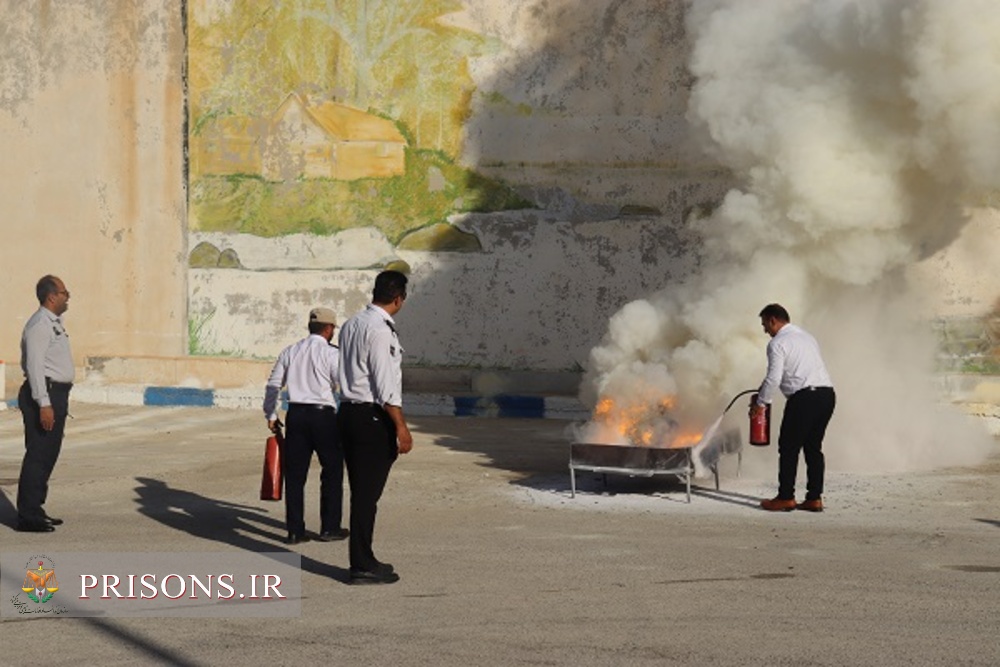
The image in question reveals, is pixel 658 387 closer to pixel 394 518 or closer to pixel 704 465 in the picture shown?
pixel 704 465

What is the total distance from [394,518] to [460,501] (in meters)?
0.95

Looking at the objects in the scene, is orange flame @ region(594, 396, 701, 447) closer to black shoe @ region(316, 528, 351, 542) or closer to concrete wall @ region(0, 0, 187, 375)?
black shoe @ region(316, 528, 351, 542)

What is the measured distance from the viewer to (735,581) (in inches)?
335

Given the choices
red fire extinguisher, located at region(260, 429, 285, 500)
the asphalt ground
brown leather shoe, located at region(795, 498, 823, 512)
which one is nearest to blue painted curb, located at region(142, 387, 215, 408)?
the asphalt ground

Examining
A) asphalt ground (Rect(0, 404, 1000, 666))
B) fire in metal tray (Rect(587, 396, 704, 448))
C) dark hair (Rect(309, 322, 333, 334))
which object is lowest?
asphalt ground (Rect(0, 404, 1000, 666))

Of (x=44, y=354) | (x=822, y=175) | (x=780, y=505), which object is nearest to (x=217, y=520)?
(x=44, y=354)

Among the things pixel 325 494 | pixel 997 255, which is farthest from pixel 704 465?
pixel 997 255

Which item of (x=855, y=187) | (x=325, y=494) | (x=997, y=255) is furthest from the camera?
(x=997, y=255)

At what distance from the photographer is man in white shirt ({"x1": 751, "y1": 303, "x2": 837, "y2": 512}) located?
11.2 metres

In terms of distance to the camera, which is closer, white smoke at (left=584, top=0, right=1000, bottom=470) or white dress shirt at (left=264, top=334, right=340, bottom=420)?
white dress shirt at (left=264, top=334, right=340, bottom=420)

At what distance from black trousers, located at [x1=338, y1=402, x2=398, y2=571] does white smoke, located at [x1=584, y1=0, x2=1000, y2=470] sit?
16.6ft

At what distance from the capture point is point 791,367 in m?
11.3

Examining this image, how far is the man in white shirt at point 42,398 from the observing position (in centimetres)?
1012

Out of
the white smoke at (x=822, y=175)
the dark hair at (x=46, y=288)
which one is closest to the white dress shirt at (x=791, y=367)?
the white smoke at (x=822, y=175)
